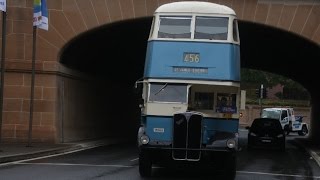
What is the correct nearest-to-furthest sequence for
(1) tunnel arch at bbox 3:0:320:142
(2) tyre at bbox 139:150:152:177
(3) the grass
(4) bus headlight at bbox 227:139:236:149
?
(4) bus headlight at bbox 227:139:236:149 → (2) tyre at bbox 139:150:152:177 → (1) tunnel arch at bbox 3:0:320:142 → (3) the grass

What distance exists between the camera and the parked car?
28906mm

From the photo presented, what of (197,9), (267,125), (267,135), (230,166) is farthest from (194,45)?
(267,125)

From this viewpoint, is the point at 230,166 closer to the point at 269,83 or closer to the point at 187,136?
the point at 187,136

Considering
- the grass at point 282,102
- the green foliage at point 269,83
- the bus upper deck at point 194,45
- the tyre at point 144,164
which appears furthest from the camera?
the green foliage at point 269,83

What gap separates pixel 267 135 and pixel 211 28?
48.4 feet

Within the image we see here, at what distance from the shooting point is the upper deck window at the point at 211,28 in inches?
604

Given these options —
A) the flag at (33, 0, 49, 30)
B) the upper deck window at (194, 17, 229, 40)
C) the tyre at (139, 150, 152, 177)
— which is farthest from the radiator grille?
the flag at (33, 0, 49, 30)

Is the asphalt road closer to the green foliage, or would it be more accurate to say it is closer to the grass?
the grass

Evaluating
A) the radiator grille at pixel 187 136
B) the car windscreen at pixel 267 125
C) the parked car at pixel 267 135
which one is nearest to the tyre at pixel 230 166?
the radiator grille at pixel 187 136

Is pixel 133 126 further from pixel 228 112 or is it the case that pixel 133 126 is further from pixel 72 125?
pixel 228 112

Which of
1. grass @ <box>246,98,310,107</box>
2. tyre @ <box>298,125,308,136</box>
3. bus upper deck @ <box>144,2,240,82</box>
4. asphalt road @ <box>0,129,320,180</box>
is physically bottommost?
tyre @ <box>298,125,308,136</box>

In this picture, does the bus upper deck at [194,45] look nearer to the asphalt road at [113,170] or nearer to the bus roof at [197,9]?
the bus roof at [197,9]

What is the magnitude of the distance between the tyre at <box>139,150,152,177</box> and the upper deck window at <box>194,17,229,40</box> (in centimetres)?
335

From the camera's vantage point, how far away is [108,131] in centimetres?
3569
